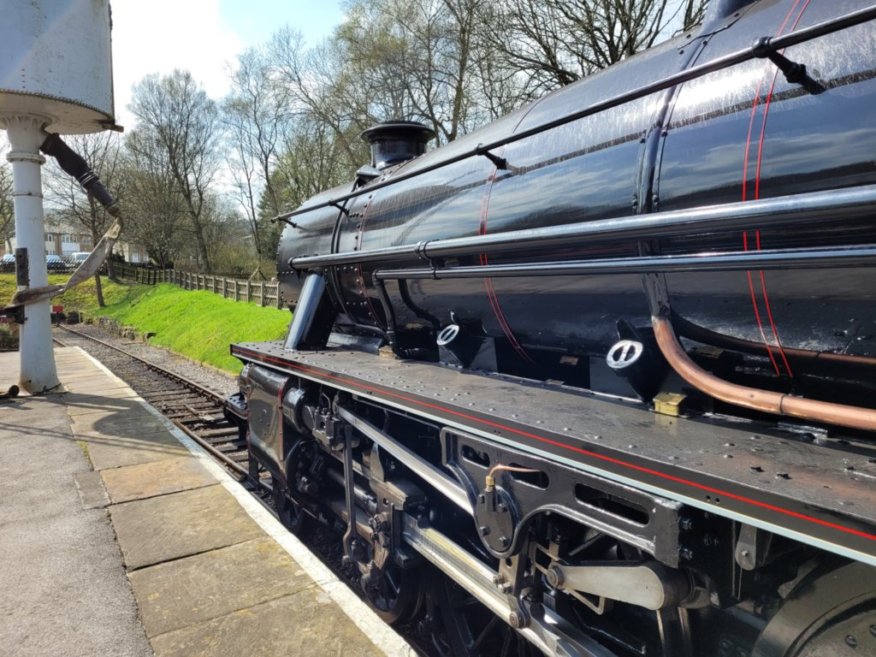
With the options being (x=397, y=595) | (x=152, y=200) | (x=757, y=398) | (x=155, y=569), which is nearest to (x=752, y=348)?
(x=757, y=398)

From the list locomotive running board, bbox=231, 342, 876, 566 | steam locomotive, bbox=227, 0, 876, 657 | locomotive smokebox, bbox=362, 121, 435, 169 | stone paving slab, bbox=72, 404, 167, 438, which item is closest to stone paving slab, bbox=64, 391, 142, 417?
stone paving slab, bbox=72, 404, 167, 438

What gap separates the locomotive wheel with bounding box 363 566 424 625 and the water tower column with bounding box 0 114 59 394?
8.77m

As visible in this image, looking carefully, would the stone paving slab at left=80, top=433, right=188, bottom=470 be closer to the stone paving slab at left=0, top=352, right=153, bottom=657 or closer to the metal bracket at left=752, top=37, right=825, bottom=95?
the stone paving slab at left=0, top=352, right=153, bottom=657

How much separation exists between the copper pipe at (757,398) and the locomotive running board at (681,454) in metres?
0.11

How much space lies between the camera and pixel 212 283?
29.4 meters

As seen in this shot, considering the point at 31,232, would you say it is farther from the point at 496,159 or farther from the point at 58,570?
the point at 496,159

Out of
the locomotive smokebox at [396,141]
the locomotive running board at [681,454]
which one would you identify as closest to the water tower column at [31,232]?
the locomotive smokebox at [396,141]

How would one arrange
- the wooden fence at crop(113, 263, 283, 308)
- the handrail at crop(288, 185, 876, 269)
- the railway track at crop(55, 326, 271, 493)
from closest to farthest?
the handrail at crop(288, 185, 876, 269)
the railway track at crop(55, 326, 271, 493)
the wooden fence at crop(113, 263, 283, 308)

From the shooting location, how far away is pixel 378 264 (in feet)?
13.7

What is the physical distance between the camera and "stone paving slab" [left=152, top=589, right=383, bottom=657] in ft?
10.1

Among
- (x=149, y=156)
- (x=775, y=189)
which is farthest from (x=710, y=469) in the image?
(x=149, y=156)

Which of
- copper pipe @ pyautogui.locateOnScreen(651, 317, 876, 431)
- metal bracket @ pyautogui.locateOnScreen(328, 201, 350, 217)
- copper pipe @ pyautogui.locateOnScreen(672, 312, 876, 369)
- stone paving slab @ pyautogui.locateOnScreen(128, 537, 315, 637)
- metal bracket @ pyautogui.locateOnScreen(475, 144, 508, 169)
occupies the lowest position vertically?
stone paving slab @ pyautogui.locateOnScreen(128, 537, 315, 637)

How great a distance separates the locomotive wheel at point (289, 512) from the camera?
5.35 meters

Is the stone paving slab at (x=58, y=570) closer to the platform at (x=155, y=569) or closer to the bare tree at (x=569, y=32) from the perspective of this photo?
the platform at (x=155, y=569)
